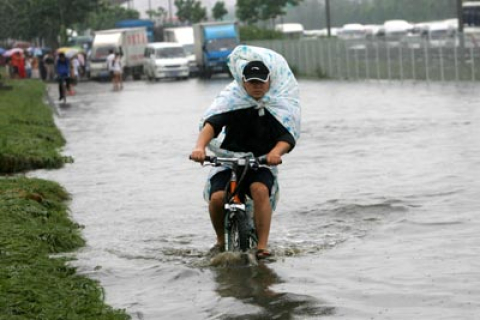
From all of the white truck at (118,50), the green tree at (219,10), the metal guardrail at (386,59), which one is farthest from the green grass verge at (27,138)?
the green tree at (219,10)

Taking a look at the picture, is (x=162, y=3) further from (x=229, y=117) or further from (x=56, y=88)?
(x=229, y=117)

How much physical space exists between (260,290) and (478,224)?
3308 millimetres

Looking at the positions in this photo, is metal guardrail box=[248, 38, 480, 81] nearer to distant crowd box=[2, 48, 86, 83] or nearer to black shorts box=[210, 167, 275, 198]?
distant crowd box=[2, 48, 86, 83]

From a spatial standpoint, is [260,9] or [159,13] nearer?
[260,9]

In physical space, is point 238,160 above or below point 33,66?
above

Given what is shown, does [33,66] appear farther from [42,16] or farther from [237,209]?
[237,209]

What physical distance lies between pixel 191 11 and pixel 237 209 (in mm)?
105118

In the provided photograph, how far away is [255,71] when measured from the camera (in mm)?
10258

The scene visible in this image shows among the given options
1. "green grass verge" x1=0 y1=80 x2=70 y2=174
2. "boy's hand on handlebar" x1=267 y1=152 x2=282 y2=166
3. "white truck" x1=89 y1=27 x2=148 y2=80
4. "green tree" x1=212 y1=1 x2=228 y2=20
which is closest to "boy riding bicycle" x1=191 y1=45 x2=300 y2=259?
"boy's hand on handlebar" x1=267 y1=152 x2=282 y2=166

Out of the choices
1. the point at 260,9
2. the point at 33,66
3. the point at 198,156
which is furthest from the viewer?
the point at 260,9

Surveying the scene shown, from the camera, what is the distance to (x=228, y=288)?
31.2ft

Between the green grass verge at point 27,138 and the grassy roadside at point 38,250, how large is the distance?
0.02m

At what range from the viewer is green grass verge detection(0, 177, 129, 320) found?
8320mm

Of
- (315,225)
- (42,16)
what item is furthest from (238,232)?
(42,16)
